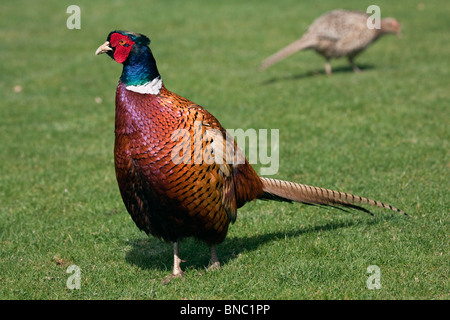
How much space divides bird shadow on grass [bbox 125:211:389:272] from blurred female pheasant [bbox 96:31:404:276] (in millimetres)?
560

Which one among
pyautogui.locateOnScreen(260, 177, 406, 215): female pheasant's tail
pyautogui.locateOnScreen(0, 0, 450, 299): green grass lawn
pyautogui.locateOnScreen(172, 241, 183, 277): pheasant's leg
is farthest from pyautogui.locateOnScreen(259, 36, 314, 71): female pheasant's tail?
pyautogui.locateOnScreen(172, 241, 183, 277): pheasant's leg

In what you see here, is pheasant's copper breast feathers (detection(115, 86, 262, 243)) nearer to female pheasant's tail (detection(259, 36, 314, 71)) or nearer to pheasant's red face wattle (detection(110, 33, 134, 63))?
pheasant's red face wattle (detection(110, 33, 134, 63))

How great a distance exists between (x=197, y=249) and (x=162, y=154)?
57.4 inches

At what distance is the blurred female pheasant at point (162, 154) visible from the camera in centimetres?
409

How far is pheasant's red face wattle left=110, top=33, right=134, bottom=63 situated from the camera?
417 cm

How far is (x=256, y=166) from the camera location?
285 inches

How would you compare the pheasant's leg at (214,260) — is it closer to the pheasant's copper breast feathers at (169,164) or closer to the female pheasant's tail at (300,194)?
the pheasant's copper breast feathers at (169,164)

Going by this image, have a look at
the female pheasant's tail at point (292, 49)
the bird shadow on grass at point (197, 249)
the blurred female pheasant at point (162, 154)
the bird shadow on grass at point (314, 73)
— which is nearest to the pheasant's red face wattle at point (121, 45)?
the blurred female pheasant at point (162, 154)

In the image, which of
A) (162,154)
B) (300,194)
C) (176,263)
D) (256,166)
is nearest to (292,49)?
(256,166)

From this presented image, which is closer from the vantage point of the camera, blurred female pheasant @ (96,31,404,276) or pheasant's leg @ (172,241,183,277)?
blurred female pheasant @ (96,31,404,276)

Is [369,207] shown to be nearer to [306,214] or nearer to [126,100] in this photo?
[306,214]

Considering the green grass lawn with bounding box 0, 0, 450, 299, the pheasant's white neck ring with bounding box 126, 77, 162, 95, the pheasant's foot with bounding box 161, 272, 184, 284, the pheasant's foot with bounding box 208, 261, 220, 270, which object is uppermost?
the pheasant's white neck ring with bounding box 126, 77, 162, 95

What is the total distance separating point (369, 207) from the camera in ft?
19.0
